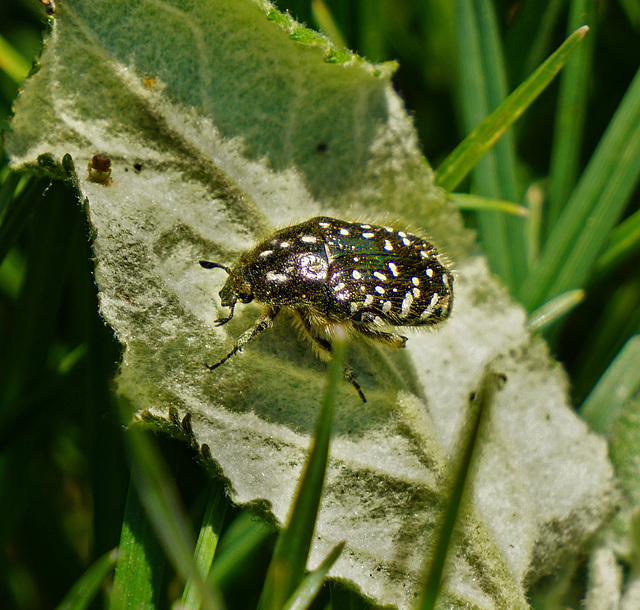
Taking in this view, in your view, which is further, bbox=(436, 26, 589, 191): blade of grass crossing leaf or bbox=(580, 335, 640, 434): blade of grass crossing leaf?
bbox=(580, 335, 640, 434): blade of grass crossing leaf

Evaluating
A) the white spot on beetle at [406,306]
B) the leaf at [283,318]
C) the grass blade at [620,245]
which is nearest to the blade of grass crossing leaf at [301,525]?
the leaf at [283,318]

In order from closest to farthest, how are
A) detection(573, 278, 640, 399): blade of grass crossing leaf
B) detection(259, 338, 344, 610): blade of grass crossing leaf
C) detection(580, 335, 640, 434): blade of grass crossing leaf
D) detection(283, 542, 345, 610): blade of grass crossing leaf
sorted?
detection(259, 338, 344, 610): blade of grass crossing leaf → detection(283, 542, 345, 610): blade of grass crossing leaf → detection(580, 335, 640, 434): blade of grass crossing leaf → detection(573, 278, 640, 399): blade of grass crossing leaf

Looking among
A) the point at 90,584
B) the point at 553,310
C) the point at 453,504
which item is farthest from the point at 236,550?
the point at 553,310

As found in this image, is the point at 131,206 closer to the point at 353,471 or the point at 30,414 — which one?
the point at 30,414

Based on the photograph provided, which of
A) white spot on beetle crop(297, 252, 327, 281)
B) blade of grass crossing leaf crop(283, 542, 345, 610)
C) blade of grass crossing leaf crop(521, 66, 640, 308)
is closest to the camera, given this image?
blade of grass crossing leaf crop(283, 542, 345, 610)

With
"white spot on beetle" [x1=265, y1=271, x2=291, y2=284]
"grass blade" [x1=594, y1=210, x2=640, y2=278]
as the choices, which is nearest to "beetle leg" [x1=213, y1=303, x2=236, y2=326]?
"white spot on beetle" [x1=265, y1=271, x2=291, y2=284]

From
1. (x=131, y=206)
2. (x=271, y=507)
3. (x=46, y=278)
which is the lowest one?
(x=271, y=507)

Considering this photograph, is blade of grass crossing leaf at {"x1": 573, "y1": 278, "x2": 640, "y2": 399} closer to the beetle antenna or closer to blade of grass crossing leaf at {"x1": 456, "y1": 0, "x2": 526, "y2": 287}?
blade of grass crossing leaf at {"x1": 456, "y1": 0, "x2": 526, "y2": 287}

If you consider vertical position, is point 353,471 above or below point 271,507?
above

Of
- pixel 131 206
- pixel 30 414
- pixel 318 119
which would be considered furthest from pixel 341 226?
pixel 30 414
